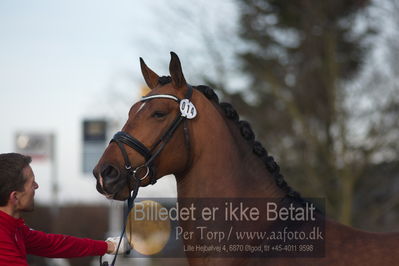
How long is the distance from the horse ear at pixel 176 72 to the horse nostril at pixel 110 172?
764 mm

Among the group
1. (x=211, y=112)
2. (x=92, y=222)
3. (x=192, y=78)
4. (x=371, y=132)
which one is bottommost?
(x=92, y=222)

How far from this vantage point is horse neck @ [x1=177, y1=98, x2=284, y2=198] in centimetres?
361

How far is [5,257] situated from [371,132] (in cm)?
1170

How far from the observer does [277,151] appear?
49.0 ft

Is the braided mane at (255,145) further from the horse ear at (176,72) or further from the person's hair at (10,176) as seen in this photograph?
the person's hair at (10,176)

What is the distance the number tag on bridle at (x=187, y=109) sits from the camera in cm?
363

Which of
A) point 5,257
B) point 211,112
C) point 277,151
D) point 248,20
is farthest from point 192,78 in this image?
point 5,257

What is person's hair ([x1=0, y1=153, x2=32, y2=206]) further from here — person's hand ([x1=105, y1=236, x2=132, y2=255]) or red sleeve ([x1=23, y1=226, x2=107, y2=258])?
person's hand ([x1=105, y1=236, x2=132, y2=255])

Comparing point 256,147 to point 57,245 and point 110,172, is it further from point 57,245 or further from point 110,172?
point 57,245

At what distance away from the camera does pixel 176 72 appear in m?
3.70

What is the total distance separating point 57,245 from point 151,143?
924 mm

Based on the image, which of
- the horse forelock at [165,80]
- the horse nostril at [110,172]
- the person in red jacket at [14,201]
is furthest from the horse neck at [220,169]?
the person in red jacket at [14,201]

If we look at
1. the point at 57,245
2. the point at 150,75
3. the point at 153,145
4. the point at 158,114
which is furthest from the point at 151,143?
the point at 57,245

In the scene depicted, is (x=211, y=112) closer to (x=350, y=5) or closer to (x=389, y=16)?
(x=389, y=16)
